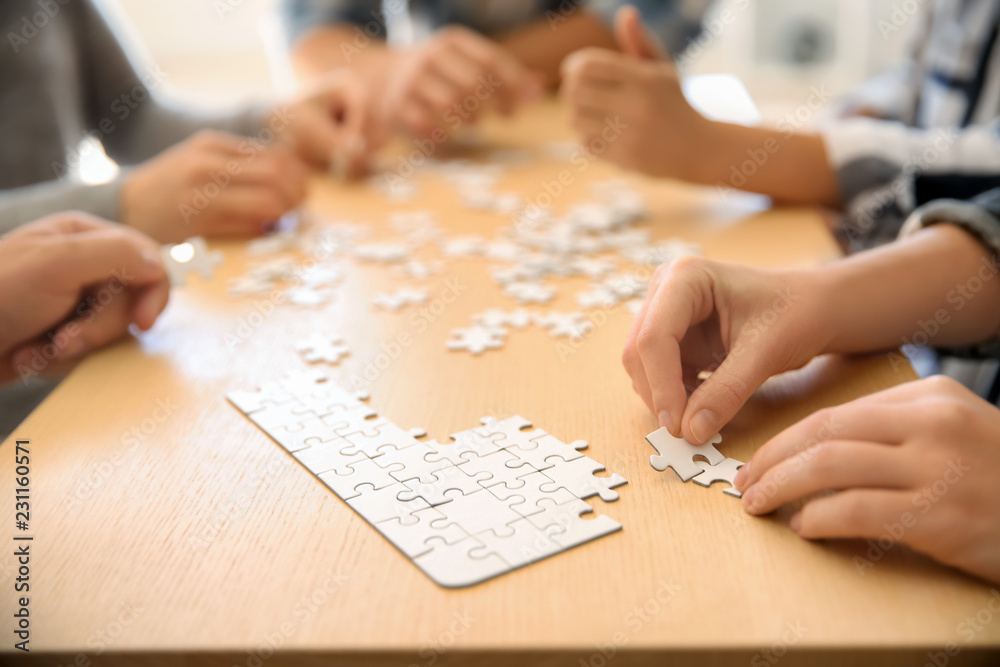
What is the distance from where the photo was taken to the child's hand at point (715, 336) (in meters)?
0.75

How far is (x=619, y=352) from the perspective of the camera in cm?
95

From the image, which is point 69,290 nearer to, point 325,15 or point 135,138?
point 135,138

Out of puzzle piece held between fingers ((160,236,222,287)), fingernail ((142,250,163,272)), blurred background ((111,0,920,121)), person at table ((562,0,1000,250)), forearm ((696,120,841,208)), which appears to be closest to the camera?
fingernail ((142,250,163,272))

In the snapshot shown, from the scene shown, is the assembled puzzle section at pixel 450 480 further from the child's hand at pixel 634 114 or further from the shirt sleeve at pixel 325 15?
the shirt sleeve at pixel 325 15

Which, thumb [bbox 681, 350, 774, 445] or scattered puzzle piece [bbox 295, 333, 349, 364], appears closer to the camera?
thumb [bbox 681, 350, 774, 445]

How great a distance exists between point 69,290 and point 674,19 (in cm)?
173

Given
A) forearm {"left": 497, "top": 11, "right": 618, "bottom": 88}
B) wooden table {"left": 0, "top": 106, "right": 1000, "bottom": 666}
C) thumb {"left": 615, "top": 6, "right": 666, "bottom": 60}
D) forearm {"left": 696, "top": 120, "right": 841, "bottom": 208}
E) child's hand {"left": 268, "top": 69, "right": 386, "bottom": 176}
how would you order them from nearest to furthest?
wooden table {"left": 0, "top": 106, "right": 1000, "bottom": 666} < forearm {"left": 696, "top": 120, "right": 841, "bottom": 208} < thumb {"left": 615, "top": 6, "right": 666, "bottom": 60} < child's hand {"left": 268, "top": 69, "right": 386, "bottom": 176} < forearm {"left": 497, "top": 11, "right": 618, "bottom": 88}

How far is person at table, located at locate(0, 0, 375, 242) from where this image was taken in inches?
52.9

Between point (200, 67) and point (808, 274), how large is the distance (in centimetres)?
529

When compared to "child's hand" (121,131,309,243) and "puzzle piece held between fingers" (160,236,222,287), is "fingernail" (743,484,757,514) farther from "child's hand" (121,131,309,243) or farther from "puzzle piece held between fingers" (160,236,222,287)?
"child's hand" (121,131,309,243)

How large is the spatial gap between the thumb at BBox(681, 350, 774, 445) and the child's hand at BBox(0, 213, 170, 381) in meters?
0.70

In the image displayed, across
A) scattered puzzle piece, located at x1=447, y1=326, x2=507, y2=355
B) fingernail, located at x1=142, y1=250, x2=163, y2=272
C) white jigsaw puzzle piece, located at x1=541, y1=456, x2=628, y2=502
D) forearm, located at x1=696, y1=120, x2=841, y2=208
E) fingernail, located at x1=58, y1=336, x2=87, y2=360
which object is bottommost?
forearm, located at x1=696, y1=120, x2=841, y2=208

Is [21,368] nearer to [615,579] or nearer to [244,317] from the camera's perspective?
[244,317]

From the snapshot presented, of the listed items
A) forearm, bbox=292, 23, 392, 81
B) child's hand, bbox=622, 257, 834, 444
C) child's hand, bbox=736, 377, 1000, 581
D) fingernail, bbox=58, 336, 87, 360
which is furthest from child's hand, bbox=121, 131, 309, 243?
child's hand, bbox=736, 377, 1000, 581
